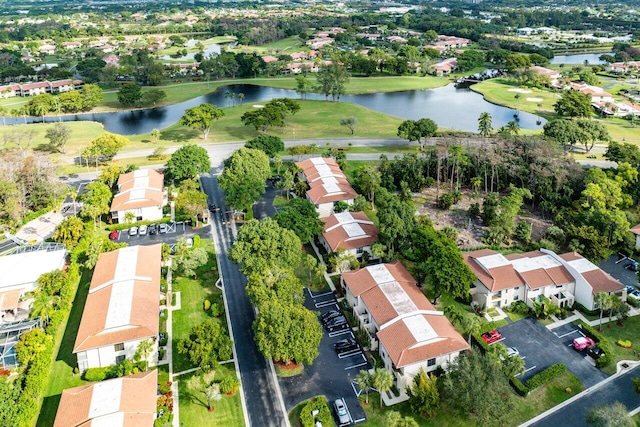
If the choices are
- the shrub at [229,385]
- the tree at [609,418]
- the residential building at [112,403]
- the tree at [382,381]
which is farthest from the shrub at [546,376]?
the residential building at [112,403]

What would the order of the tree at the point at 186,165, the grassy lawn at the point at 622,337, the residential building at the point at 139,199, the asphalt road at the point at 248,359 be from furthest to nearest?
1. the tree at the point at 186,165
2. the residential building at the point at 139,199
3. the grassy lawn at the point at 622,337
4. the asphalt road at the point at 248,359

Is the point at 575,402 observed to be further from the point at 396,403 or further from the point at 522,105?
the point at 522,105

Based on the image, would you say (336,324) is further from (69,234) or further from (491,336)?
(69,234)

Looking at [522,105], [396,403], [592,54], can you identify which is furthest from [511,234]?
[592,54]

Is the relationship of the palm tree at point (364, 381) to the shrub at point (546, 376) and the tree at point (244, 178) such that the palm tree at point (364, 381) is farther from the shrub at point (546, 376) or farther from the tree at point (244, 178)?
the tree at point (244, 178)

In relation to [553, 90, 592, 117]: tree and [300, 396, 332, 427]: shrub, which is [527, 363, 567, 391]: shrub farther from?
[553, 90, 592, 117]: tree

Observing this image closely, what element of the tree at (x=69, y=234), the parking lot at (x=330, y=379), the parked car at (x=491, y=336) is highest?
the tree at (x=69, y=234)
